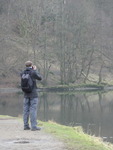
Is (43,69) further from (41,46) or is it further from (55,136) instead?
(55,136)

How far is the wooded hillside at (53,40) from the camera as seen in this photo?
57438 millimetres

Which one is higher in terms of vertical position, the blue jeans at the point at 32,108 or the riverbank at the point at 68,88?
the blue jeans at the point at 32,108

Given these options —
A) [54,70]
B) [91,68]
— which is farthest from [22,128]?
[91,68]

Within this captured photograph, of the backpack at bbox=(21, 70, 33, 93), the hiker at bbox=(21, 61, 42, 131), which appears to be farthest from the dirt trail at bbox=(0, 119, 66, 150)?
the backpack at bbox=(21, 70, 33, 93)

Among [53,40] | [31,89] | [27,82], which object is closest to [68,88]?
[53,40]

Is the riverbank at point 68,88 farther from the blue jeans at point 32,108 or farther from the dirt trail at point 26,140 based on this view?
the dirt trail at point 26,140

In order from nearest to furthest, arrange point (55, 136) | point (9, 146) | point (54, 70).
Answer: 1. point (9, 146)
2. point (55, 136)
3. point (54, 70)

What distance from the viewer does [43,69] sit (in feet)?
190

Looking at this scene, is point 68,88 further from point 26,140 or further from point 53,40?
point 26,140

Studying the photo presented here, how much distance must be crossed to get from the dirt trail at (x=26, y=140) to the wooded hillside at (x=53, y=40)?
43580 mm

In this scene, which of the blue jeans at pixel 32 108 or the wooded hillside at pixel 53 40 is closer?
the blue jeans at pixel 32 108

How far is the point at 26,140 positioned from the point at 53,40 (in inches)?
2004

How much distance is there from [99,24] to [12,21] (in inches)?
515

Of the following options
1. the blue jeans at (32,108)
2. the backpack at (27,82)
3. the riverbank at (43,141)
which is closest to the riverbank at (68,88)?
the blue jeans at (32,108)
